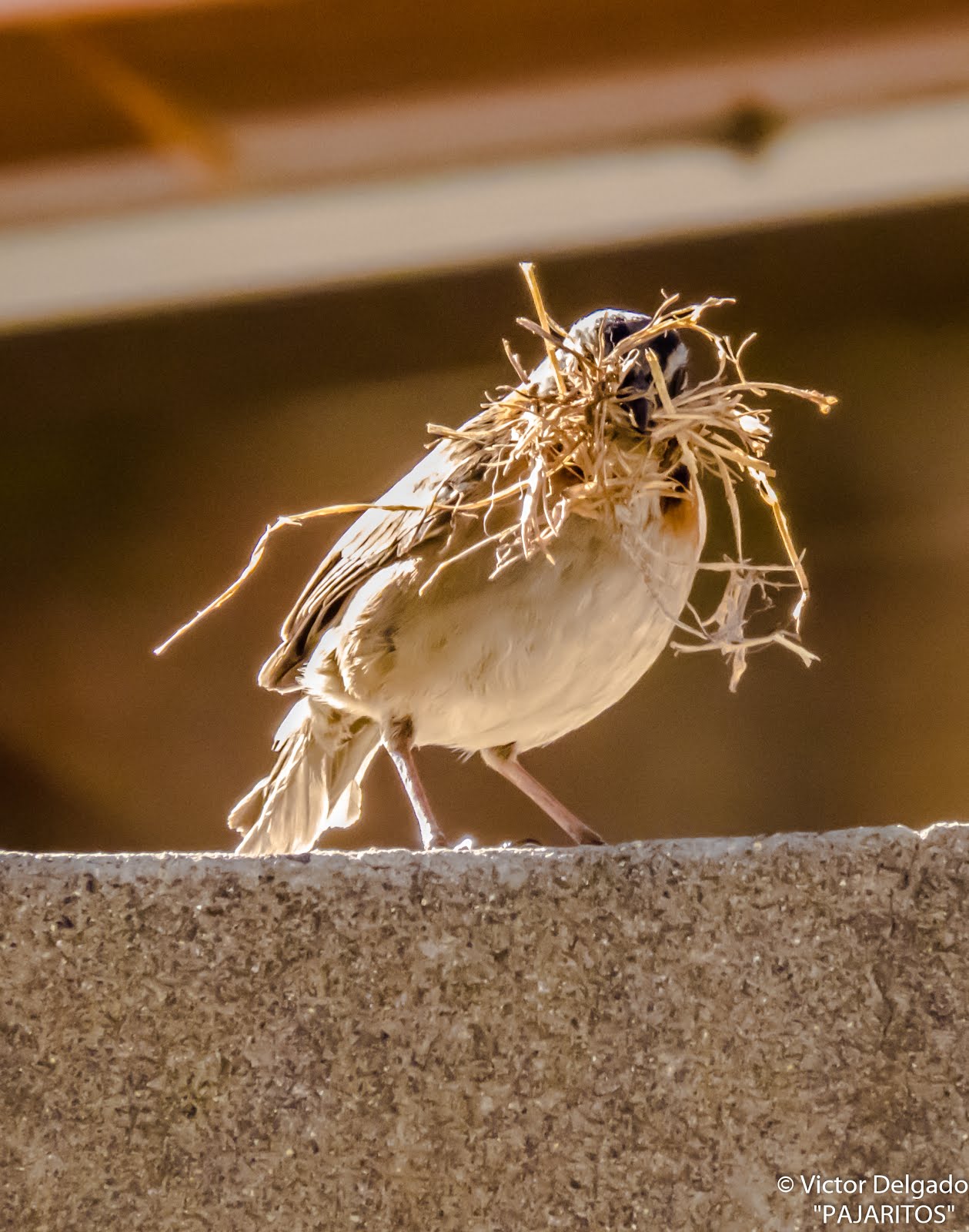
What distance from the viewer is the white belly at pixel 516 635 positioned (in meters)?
2.58

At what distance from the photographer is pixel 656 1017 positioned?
172cm

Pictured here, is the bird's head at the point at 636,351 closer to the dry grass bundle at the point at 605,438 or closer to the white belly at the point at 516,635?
the dry grass bundle at the point at 605,438

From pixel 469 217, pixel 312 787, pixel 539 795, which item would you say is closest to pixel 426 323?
pixel 469 217

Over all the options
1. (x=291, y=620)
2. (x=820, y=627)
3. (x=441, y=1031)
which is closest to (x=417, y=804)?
(x=291, y=620)

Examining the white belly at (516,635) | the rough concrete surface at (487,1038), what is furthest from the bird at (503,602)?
the rough concrete surface at (487,1038)

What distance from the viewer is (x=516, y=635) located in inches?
103

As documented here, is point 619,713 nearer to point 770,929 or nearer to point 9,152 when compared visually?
point 9,152

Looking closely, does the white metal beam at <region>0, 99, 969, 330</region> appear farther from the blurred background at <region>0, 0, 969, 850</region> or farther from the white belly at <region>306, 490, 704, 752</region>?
the white belly at <region>306, 490, 704, 752</region>

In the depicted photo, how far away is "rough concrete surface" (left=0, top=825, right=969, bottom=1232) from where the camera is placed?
168cm

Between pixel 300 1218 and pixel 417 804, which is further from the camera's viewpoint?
pixel 417 804

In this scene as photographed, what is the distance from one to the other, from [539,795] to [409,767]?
0.29 metres

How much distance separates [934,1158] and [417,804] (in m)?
1.49

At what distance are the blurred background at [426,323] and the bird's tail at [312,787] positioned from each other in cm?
192

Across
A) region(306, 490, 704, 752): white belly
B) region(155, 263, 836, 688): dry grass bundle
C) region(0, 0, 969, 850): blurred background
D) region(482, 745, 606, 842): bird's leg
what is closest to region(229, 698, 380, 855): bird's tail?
region(482, 745, 606, 842): bird's leg
